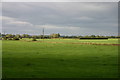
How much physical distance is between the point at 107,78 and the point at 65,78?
2244 mm

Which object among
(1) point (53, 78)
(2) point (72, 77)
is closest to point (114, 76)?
(2) point (72, 77)

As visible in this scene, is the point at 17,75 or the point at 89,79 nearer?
the point at 89,79

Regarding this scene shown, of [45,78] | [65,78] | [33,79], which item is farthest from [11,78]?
[65,78]

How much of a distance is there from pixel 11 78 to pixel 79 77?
11.9 feet

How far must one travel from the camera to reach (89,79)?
752 cm

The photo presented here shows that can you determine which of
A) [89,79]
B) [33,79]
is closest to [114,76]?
[89,79]

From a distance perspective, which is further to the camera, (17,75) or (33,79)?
(17,75)

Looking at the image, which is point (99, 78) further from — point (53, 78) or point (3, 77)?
point (3, 77)

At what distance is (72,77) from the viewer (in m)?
7.83

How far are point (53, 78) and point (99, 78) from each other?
2432mm

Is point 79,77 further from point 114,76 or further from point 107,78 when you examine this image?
point 114,76

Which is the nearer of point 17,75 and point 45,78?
point 45,78

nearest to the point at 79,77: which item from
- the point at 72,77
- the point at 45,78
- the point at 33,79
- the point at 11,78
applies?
the point at 72,77

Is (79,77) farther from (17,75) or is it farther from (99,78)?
(17,75)
